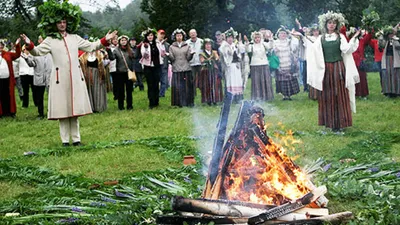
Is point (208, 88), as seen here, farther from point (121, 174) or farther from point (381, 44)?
point (121, 174)

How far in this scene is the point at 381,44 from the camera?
1628 cm

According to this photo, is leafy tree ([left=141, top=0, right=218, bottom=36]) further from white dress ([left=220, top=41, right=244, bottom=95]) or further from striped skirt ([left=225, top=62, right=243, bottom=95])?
striped skirt ([left=225, top=62, right=243, bottom=95])

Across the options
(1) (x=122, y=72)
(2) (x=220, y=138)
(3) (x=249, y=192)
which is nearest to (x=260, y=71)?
(1) (x=122, y=72)

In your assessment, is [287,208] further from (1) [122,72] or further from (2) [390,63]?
(2) [390,63]

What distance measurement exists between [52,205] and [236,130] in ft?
6.58

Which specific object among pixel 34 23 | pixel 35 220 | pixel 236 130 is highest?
pixel 34 23

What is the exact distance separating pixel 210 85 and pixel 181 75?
2.97ft

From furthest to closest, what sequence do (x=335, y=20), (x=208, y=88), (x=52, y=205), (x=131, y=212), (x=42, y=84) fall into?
1. (x=208, y=88)
2. (x=42, y=84)
3. (x=335, y=20)
4. (x=52, y=205)
5. (x=131, y=212)

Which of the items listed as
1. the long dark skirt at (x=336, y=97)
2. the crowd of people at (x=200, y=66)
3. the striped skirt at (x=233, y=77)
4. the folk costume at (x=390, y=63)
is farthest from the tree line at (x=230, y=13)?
the long dark skirt at (x=336, y=97)

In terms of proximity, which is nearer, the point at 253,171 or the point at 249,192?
the point at 249,192

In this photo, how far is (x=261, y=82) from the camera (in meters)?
17.3

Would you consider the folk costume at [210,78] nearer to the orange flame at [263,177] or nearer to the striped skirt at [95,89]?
the striped skirt at [95,89]

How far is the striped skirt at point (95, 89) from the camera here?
16234 mm

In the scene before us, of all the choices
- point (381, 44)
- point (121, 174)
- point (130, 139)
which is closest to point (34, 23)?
point (381, 44)
